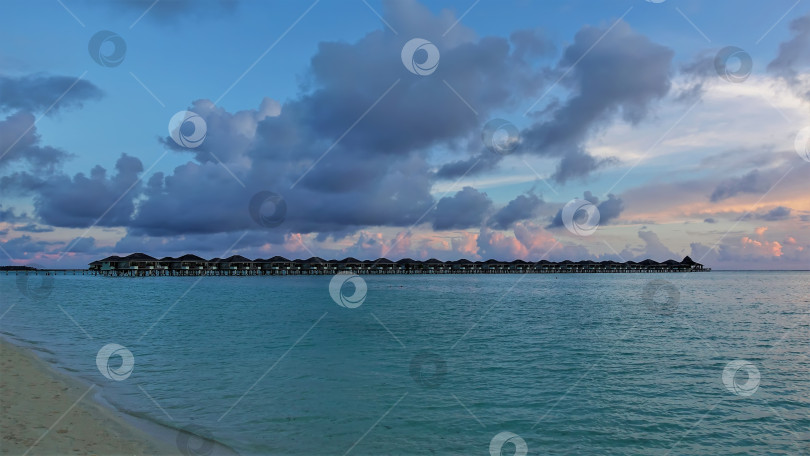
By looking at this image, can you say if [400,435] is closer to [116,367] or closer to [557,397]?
[557,397]

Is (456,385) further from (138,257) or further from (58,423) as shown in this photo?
(138,257)

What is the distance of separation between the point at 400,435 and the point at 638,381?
1187 cm

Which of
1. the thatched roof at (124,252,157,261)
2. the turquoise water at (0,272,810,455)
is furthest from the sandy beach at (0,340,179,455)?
the thatched roof at (124,252,157,261)

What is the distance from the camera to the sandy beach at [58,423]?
1008 cm

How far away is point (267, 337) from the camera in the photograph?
3297 centimetres

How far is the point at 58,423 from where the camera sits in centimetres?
1159

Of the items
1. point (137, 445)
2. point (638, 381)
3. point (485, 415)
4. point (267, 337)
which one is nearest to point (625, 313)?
point (638, 381)

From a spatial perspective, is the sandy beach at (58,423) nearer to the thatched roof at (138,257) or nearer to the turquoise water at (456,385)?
the turquoise water at (456,385)

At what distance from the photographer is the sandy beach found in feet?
33.1

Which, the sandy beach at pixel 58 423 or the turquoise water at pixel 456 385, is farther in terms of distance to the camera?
the turquoise water at pixel 456 385

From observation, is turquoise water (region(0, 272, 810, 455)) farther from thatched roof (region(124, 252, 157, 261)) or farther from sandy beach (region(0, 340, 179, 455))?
thatched roof (region(124, 252, 157, 261))

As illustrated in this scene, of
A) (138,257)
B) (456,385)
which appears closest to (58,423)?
(456,385)

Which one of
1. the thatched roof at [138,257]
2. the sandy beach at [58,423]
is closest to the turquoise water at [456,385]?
the sandy beach at [58,423]

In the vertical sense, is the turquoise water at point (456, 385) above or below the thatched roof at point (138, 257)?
below
